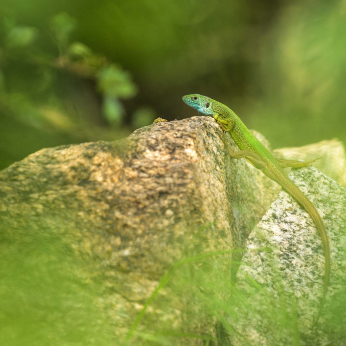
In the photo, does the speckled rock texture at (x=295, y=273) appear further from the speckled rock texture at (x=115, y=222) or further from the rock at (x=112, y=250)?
the speckled rock texture at (x=115, y=222)

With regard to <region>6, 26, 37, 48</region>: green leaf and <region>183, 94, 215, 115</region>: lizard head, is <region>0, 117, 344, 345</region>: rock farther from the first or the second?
<region>183, 94, 215, 115</region>: lizard head

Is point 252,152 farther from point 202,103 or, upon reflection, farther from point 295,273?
point 295,273

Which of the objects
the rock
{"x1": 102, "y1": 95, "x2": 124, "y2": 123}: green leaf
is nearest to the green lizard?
the rock

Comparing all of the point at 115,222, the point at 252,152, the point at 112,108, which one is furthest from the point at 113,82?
the point at 252,152

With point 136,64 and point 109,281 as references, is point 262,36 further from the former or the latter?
point 109,281

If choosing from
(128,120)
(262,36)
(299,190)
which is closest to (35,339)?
(299,190)

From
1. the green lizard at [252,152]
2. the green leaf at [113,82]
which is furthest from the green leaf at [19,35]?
the green lizard at [252,152]

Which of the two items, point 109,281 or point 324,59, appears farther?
point 324,59
